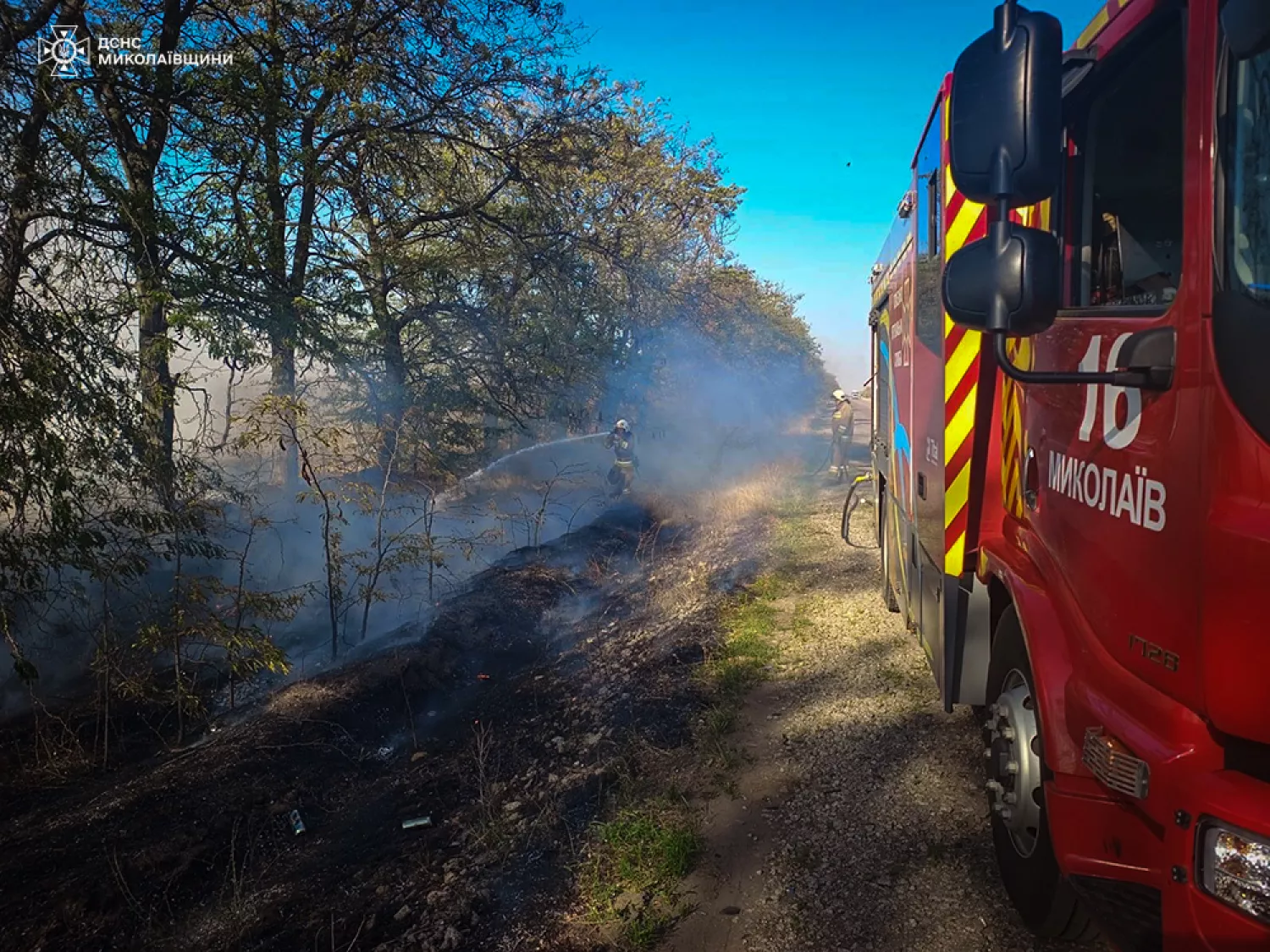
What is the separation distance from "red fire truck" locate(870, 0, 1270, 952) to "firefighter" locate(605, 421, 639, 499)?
1265cm

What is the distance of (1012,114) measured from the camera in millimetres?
1665

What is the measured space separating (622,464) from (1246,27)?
1403 centimetres

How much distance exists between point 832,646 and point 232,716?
486 cm

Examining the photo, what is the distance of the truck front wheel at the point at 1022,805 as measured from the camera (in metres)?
2.33

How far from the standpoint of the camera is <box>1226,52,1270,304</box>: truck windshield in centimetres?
140

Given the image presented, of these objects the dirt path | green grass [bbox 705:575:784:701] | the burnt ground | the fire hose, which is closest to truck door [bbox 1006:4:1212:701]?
the dirt path

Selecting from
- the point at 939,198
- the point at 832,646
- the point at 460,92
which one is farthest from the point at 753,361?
the point at 939,198

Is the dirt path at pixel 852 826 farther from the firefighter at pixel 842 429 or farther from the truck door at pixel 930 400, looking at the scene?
the firefighter at pixel 842 429

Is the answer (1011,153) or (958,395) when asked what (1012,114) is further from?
(958,395)

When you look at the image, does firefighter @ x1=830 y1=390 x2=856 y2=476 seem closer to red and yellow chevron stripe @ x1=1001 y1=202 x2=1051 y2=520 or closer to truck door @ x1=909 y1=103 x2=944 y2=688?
truck door @ x1=909 y1=103 x2=944 y2=688

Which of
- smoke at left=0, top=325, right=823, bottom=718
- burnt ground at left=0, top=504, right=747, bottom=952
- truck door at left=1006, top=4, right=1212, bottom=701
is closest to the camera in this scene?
truck door at left=1006, top=4, right=1212, bottom=701

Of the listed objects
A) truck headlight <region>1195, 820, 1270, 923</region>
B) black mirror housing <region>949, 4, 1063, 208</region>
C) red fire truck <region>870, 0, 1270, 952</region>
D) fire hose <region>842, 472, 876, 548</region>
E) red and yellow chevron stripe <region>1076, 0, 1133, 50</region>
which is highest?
red and yellow chevron stripe <region>1076, 0, 1133, 50</region>

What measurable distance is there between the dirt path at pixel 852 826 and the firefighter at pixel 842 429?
1007 cm

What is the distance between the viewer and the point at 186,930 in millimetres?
3521
